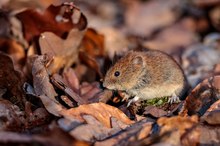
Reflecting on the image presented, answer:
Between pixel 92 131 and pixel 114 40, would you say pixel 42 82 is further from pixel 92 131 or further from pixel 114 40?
pixel 114 40

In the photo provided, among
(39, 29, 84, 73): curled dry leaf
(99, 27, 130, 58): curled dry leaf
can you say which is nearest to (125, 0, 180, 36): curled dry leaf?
(99, 27, 130, 58): curled dry leaf

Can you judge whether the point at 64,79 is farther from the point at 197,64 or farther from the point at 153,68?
the point at 197,64

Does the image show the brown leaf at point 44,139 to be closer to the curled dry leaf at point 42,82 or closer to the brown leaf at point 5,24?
the curled dry leaf at point 42,82

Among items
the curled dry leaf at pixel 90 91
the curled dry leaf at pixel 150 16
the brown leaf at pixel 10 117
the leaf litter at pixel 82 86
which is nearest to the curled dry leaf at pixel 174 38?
the leaf litter at pixel 82 86

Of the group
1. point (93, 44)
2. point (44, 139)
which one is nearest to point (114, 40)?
point (93, 44)

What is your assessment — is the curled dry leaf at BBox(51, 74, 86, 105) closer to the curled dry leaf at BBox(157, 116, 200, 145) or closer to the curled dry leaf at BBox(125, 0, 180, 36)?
the curled dry leaf at BBox(157, 116, 200, 145)

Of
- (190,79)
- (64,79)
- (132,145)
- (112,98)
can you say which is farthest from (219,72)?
(132,145)
